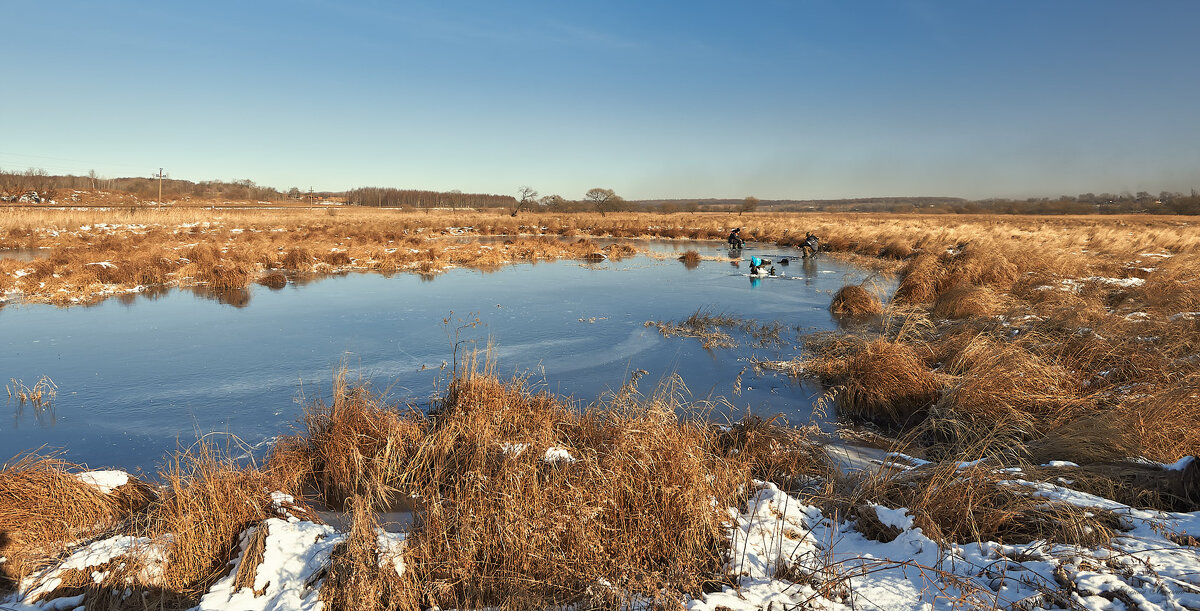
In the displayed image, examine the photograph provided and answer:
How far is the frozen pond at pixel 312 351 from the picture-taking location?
5.88m

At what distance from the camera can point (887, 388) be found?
6.62 meters

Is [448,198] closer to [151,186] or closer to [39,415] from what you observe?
[151,186]

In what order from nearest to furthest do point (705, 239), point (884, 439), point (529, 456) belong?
point (529, 456)
point (884, 439)
point (705, 239)

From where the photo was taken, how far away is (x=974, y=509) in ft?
11.6

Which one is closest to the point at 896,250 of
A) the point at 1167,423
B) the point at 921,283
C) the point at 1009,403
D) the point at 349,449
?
the point at 921,283

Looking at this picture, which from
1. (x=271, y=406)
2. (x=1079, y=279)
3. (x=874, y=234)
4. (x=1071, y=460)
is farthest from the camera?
(x=874, y=234)

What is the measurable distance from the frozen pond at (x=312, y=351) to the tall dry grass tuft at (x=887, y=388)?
0.50 m

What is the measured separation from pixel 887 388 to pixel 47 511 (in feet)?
25.1

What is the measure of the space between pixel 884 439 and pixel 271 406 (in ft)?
22.1

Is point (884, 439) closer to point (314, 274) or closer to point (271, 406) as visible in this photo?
point (271, 406)

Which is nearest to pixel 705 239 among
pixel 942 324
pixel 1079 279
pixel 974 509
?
pixel 1079 279

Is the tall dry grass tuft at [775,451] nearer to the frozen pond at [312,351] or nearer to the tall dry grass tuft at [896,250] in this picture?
the frozen pond at [312,351]

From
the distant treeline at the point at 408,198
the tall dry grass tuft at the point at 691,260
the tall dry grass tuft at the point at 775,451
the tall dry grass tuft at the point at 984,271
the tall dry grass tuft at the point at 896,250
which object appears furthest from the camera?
the distant treeline at the point at 408,198

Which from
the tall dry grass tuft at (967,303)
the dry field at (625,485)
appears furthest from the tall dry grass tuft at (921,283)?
the dry field at (625,485)
